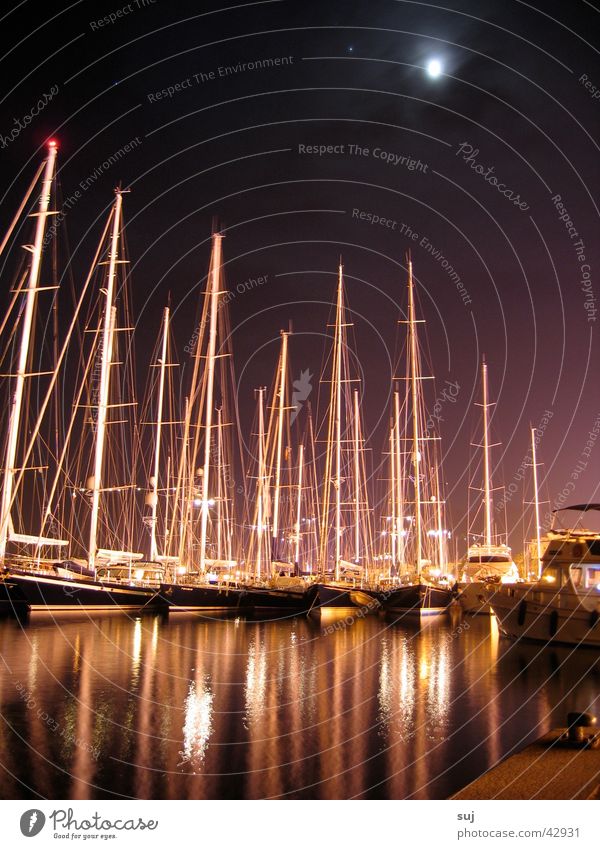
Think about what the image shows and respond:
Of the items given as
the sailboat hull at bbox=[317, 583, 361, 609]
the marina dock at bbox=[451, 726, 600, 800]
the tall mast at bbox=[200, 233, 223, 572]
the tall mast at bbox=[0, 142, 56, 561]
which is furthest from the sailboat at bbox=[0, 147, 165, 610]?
the marina dock at bbox=[451, 726, 600, 800]

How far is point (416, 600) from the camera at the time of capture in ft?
167

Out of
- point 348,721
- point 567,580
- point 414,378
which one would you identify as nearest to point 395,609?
point 414,378

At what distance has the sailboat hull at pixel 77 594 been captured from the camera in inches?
1665

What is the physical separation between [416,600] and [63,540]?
23442 mm

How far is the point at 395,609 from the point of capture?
53469 mm

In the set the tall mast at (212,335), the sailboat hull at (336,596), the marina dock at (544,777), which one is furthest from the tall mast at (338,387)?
the marina dock at (544,777)

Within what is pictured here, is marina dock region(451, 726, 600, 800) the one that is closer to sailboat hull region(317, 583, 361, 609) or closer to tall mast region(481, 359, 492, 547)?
sailboat hull region(317, 583, 361, 609)

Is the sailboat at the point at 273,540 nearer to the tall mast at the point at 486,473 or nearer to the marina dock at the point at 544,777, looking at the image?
the tall mast at the point at 486,473

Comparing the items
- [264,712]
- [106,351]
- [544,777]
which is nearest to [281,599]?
[106,351]
